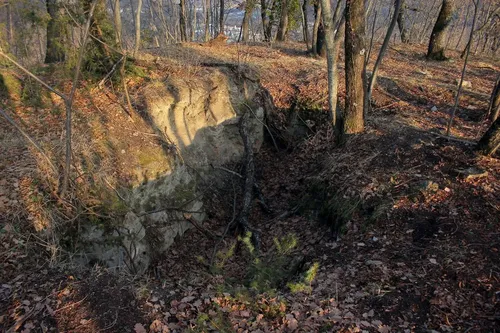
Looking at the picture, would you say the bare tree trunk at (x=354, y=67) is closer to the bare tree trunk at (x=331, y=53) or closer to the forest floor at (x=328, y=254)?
the bare tree trunk at (x=331, y=53)

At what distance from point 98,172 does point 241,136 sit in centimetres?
424

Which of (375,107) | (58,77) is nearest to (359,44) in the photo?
(375,107)

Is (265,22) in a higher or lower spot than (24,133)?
higher

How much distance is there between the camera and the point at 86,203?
5609 millimetres

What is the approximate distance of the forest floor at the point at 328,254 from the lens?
13.2 ft

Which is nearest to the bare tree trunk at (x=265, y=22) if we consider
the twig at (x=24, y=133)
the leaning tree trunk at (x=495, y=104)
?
the leaning tree trunk at (x=495, y=104)

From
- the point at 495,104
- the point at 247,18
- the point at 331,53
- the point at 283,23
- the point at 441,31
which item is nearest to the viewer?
the point at 331,53

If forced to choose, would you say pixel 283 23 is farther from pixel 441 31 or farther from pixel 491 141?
pixel 491 141

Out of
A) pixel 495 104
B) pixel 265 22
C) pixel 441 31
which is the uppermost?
pixel 265 22

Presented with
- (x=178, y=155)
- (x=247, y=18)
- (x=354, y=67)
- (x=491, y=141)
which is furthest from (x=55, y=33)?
(x=247, y=18)

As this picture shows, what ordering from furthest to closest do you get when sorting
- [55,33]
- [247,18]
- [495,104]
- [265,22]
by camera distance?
[265,22] → [247,18] → [55,33] → [495,104]

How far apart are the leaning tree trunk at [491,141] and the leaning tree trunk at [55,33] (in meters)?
8.11

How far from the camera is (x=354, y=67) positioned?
7.24 metres

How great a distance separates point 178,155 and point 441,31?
11582 millimetres
